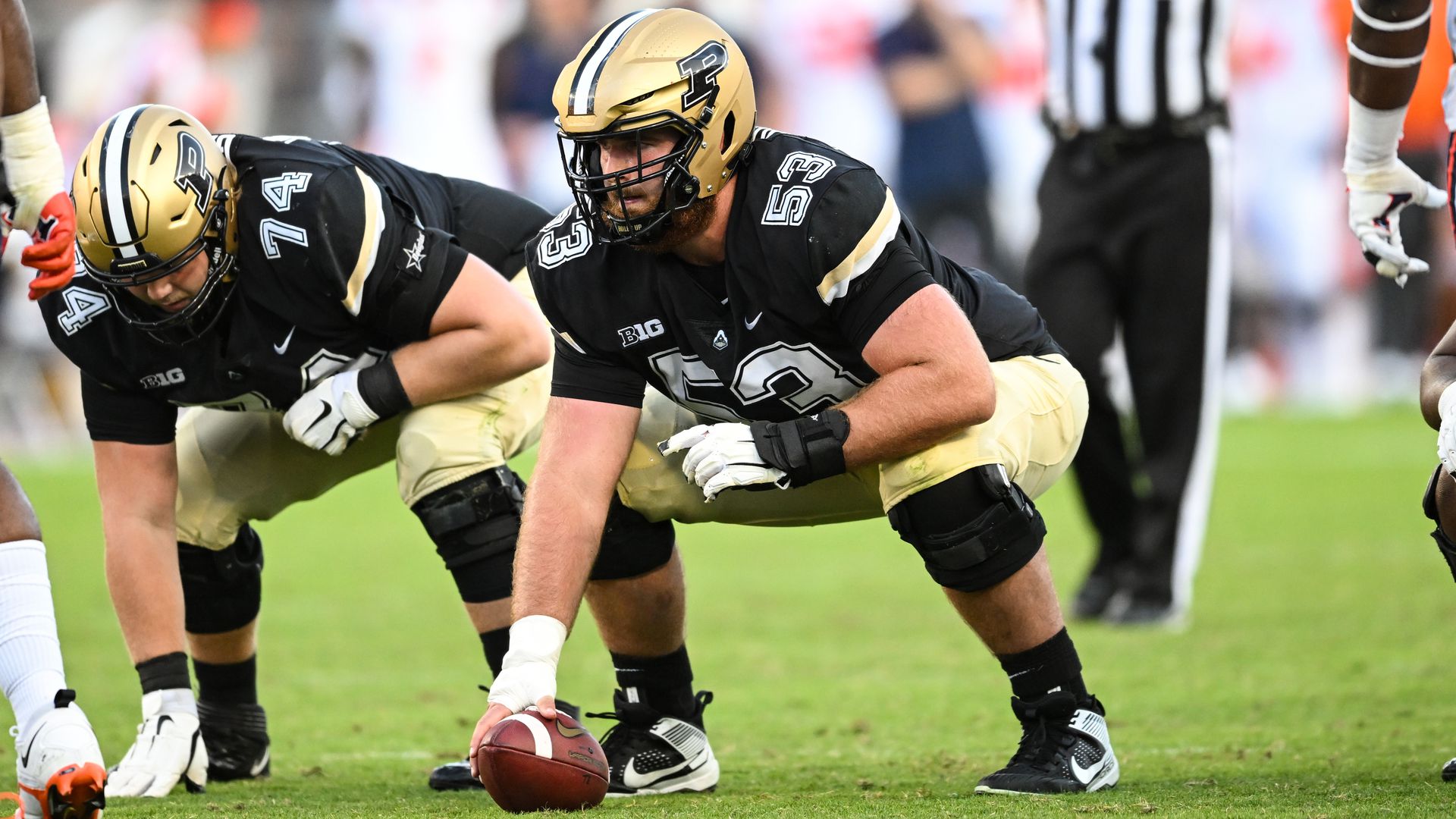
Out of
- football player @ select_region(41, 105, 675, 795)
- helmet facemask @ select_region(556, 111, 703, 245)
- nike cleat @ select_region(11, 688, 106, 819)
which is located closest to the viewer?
nike cleat @ select_region(11, 688, 106, 819)

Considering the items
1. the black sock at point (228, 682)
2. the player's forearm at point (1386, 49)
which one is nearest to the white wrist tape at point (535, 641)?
the black sock at point (228, 682)

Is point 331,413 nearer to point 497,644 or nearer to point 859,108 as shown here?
point 497,644

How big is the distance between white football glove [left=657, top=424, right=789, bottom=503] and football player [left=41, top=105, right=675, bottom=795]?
48 cm

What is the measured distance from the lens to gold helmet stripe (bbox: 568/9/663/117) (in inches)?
138

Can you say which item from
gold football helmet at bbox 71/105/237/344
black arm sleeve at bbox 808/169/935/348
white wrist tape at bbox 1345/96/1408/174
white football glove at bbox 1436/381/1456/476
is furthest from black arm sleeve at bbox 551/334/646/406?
white wrist tape at bbox 1345/96/1408/174

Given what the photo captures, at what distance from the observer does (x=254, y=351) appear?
407 centimetres

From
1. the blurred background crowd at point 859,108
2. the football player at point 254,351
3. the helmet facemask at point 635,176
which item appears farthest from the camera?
the blurred background crowd at point 859,108

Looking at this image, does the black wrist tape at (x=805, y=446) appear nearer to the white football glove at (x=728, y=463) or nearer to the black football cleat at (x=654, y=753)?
the white football glove at (x=728, y=463)

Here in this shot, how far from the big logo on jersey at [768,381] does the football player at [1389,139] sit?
1225 millimetres

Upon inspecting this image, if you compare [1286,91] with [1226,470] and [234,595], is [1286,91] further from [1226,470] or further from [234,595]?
[234,595]

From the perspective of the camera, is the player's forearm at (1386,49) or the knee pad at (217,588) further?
the knee pad at (217,588)

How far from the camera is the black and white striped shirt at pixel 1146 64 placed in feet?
22.4

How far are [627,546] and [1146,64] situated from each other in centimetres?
386

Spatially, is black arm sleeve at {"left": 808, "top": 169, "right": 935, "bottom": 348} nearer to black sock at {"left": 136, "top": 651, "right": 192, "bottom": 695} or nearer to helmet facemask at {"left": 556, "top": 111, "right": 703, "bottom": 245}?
helmet facemask at {"left": 556, "top": 111, "right": 703, "bottom": 245}
